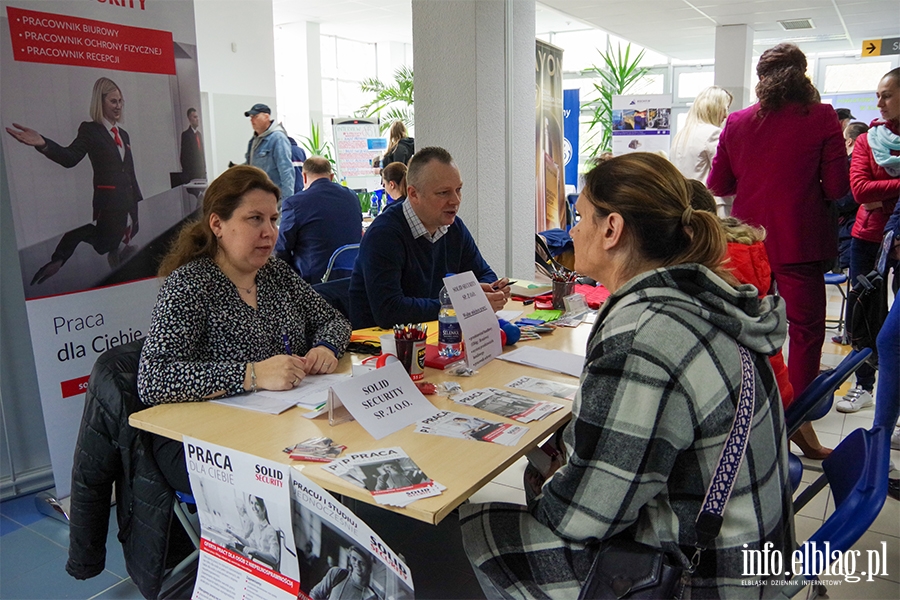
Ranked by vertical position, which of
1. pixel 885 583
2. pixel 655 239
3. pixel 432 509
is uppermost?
pixel 655 239

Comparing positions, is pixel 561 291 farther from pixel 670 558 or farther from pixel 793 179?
pixel 670 558

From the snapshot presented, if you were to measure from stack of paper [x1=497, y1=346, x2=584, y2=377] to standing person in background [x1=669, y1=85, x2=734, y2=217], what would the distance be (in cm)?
239

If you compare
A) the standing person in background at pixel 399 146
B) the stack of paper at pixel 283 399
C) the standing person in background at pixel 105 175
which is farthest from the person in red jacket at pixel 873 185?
the standing person in background at pixel 399 146

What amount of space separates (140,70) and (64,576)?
2.03 meters

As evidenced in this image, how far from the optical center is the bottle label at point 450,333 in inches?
81.2

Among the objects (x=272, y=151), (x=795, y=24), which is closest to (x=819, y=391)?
(x=795, y=24)

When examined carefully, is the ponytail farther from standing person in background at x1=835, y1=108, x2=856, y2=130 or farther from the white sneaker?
standing person in background at x1=835, y1=108, x2=856, y2=130

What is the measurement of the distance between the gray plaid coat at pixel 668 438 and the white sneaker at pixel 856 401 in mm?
2927

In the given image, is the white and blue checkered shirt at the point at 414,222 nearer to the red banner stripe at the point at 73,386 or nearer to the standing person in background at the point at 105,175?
the standing person in background at the point at 105,175

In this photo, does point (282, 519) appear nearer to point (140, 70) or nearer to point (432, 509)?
point (432, 509)

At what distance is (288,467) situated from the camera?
4.66ft

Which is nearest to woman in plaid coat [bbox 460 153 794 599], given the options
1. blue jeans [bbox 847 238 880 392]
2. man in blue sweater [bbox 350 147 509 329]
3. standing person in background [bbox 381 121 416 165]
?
man in blue sweater [bbox 350 147 509 329]

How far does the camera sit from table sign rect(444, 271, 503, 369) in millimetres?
2029

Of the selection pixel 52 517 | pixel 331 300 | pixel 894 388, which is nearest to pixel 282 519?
pixel 331 300
